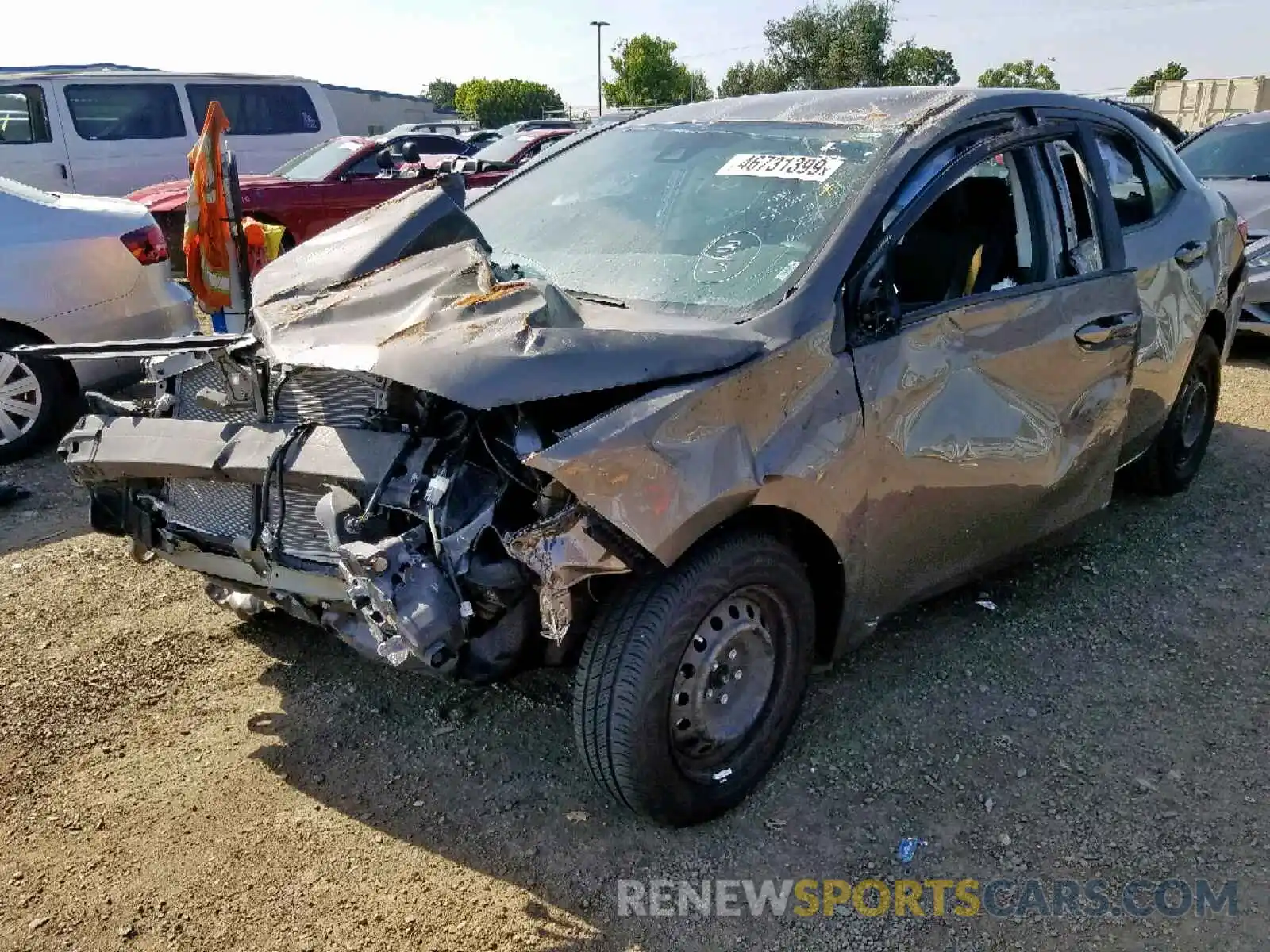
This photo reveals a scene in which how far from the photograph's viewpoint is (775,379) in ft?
8.30

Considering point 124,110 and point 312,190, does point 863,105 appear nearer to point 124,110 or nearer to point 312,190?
point 312,190

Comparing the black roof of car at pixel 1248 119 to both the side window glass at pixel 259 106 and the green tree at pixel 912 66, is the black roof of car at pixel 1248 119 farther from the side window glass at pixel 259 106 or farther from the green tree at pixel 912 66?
the green tree at pixel 912 66

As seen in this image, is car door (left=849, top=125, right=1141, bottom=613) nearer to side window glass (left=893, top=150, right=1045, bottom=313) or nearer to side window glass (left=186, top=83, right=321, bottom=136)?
side window glass (left=893, top=150, right=1045, bottom=313)

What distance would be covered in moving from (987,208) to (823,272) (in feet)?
3.51

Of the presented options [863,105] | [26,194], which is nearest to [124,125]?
[26,194]

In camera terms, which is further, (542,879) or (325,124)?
(325,124)

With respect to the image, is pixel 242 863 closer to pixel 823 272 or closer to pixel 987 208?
pixel 823 272

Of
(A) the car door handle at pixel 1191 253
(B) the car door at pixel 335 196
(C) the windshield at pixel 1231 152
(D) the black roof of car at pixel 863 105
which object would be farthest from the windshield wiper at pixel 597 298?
(C) the windshield at pixel 1231 152

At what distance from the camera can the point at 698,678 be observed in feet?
8.49

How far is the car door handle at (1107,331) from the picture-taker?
3.40 meters

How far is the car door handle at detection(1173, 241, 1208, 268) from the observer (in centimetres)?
402

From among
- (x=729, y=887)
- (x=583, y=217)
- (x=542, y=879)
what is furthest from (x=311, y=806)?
(x=583, y=217)

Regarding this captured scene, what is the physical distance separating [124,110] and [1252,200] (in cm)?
1086

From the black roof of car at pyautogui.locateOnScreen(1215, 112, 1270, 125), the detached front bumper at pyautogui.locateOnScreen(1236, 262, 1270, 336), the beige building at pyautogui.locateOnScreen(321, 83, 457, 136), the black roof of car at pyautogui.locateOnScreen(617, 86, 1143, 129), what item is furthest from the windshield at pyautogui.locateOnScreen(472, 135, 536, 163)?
the beige building at pyautogui.locateOnScreen(321, 83, 457, 136)
